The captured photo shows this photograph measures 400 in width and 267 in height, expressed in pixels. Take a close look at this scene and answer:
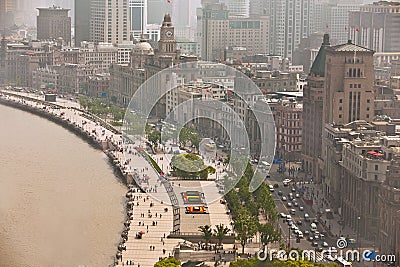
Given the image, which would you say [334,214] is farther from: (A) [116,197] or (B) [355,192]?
(A) [116,197]

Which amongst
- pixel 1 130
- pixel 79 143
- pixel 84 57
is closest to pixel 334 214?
pixel 79 143

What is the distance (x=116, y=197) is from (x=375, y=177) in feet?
9.87

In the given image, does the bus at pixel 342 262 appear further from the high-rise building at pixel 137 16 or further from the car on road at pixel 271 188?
the high-rise building at pixel 137 16

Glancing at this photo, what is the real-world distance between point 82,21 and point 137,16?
1616mm

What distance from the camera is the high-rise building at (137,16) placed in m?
23.6

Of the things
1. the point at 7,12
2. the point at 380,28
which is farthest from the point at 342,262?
the point at 7,12

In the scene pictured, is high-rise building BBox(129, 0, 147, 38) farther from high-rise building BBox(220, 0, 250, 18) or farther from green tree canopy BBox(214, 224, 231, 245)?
green tree canopy BBox(214, 224, 231, 245)

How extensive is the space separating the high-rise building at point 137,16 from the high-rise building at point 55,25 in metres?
1.76

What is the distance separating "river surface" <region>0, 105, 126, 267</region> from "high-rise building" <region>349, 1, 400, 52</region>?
6.30 metres

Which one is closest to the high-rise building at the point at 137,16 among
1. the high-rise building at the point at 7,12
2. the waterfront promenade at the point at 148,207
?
the high-rise building at the point at 7,12

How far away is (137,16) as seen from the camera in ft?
77.8

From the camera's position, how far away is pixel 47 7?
77.0ft

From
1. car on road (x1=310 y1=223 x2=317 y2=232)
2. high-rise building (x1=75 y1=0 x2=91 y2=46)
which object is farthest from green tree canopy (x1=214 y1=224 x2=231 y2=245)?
high-rise building (x1=75 y1=0 x2=91 y2=46)

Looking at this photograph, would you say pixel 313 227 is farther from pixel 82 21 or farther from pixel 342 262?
pixel 82 21
